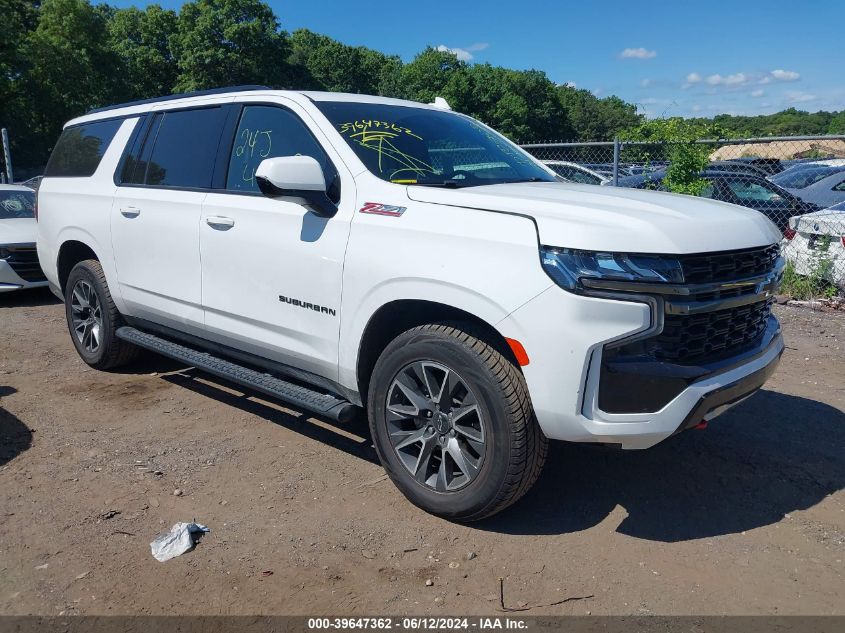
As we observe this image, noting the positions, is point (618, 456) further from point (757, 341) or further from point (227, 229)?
point (227, 229)

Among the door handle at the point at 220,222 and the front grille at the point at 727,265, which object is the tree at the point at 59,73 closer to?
the door handle at the point at 220,222

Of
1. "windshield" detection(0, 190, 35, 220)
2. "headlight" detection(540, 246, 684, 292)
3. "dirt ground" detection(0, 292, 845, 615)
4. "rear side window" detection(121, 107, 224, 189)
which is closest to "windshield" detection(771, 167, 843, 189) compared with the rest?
"dirt ground" detection(0, 292, 845, 615)

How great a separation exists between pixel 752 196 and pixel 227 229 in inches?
331

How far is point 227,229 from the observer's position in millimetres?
4086

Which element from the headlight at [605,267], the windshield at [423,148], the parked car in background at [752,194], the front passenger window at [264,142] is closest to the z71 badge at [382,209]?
the windshield at [423,148]

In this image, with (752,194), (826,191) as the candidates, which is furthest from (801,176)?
(752,194)

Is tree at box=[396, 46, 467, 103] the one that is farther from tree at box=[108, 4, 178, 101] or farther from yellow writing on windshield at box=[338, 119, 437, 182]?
yellow writing on windshield at box=[338, 119, 437, 182]

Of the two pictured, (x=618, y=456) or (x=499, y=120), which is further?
(x=499, y=120)

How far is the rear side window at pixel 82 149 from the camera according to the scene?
5430 mm

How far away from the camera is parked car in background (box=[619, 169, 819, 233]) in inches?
376

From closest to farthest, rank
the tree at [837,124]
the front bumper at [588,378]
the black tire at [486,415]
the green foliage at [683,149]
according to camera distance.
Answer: the front bumper at [588,378]
the black tire at [486,415]
the green foliage at [683,149]
the tree at [837,124]

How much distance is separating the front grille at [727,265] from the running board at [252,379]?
1.77 meters

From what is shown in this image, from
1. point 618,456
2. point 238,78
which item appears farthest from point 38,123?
point 618,456

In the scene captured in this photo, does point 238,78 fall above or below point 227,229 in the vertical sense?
above
